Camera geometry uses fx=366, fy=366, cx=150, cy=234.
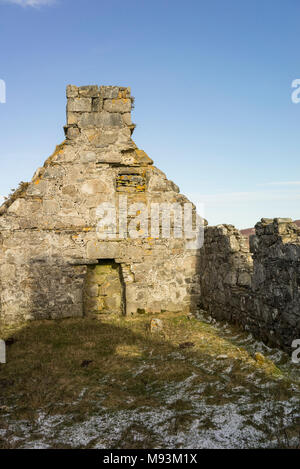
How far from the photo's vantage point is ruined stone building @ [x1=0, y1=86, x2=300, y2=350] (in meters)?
7.12

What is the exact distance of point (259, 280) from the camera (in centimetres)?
542

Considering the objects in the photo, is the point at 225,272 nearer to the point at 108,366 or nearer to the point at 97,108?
the point at 108,366

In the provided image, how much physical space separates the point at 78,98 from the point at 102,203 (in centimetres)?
222

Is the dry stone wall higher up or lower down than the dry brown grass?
higher up

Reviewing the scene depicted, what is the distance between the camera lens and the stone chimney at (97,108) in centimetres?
751

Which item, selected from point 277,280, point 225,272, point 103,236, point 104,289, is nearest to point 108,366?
point 277,280

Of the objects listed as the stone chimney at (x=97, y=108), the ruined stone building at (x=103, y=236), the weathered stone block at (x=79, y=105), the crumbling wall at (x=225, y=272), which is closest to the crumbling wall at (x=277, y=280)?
the crumbling wall at (x=225, y=272)

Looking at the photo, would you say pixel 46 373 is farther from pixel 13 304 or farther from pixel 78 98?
pixel 78 98

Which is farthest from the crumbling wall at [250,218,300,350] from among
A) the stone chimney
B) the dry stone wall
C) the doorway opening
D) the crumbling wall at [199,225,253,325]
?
the stone chimney

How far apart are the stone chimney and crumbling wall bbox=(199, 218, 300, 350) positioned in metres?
3.06

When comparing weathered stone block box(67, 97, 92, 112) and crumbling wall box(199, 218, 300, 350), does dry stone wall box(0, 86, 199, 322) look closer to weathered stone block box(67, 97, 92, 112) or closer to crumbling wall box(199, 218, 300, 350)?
weathered stone block box(67, 97, 92, 112)

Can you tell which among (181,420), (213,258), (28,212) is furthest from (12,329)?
(181,420)

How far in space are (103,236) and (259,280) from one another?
10.9 feet

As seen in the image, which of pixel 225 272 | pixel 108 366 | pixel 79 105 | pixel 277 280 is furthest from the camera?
pixel 79 105
